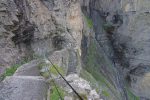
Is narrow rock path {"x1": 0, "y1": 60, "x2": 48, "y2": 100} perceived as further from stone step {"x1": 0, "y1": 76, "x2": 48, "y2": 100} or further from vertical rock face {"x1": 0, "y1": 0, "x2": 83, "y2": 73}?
vertical rock face {"x1": 0, "y1": 0, "x2": 83, "y2": 73}

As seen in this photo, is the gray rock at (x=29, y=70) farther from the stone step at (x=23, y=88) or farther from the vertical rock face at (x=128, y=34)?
the vertical rock face at (x=128, y=34)

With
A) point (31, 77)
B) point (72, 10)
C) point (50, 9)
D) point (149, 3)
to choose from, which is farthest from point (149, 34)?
point (31, 77)

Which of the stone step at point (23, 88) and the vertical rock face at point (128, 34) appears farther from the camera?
the vertical rock face at point (128, 34)

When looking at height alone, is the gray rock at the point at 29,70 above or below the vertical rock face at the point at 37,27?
below

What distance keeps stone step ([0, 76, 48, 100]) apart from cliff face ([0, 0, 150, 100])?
1523mm

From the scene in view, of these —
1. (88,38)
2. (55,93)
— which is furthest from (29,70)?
(88,38)

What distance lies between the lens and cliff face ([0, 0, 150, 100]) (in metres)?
8.87

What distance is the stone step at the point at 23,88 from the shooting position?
18.7 feet

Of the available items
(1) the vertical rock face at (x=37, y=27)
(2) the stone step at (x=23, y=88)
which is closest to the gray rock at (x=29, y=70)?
(2) the stone step at (x=23, y=88)

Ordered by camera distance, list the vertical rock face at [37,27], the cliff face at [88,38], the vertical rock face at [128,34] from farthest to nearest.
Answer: the vertical rock face at [128,34] → the cliff face at [88,38] → the vertical rock face at [37,27]

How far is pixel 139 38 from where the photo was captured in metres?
19.0

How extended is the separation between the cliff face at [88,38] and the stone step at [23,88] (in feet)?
5.00

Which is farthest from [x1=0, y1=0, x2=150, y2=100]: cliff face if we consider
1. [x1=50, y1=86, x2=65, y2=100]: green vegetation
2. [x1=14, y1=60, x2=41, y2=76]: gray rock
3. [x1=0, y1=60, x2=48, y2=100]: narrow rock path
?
[x1=50, y1=86, x2=65, y2=100]: green vegetation

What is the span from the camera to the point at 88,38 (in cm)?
1465
